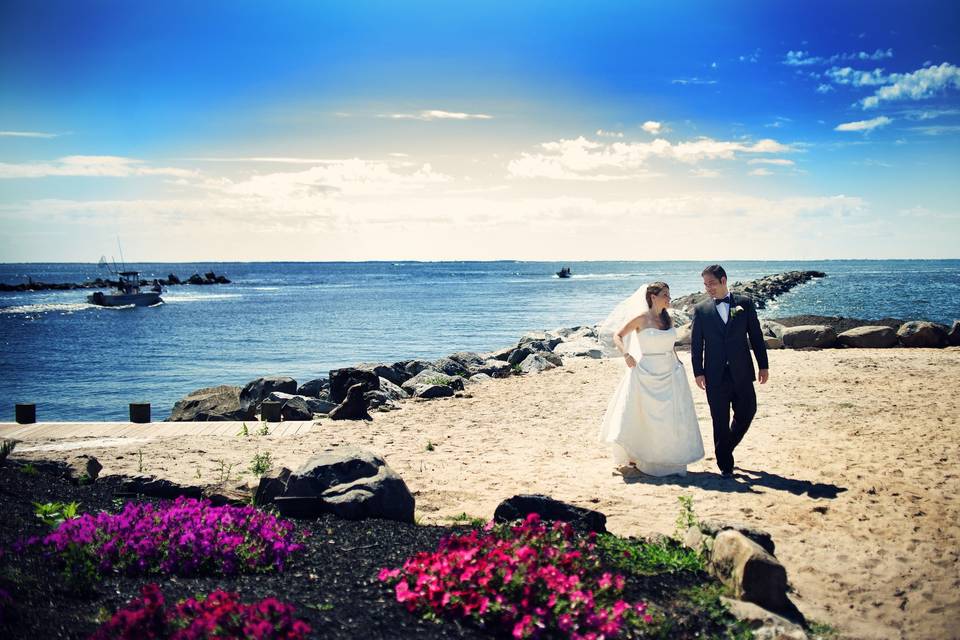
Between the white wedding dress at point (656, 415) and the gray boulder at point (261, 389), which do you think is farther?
the gray boulder at point (261, 389)

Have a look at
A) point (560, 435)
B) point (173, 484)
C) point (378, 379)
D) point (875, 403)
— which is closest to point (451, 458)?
point (560, 435)

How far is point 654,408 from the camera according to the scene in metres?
8.99

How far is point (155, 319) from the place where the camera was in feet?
169

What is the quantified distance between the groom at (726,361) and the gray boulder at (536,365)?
458 inches

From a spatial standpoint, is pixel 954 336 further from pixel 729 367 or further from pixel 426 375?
pixel 729 367

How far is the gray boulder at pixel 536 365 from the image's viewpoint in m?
20.7

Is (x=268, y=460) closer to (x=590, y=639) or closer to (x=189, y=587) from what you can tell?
(x=189, y=587)

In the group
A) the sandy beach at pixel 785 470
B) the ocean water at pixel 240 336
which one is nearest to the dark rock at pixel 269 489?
the sandy beach at pixel 785 470

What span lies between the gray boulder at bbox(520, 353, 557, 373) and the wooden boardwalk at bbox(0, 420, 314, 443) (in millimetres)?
9093

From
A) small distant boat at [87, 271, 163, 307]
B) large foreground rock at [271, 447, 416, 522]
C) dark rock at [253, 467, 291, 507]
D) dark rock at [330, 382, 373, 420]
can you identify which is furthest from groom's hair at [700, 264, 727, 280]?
small distant boat at [87, 271, 163, 307]

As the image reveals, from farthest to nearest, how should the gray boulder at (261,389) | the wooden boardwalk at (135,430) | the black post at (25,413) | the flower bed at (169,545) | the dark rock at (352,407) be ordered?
the gray boulder at (261,389) < the dark rock at (352,407) < the black post at (25,413) < the wooden boardwalk at (135,430) < the flower bed at (169,545)

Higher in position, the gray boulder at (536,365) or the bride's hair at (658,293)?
the bride's hair at (658,293)

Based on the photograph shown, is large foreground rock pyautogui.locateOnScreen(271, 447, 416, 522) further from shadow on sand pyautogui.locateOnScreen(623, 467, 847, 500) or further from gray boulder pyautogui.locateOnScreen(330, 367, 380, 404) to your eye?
gray boulder pyautogui.locateOnScreen(330, 367, 380, 404)

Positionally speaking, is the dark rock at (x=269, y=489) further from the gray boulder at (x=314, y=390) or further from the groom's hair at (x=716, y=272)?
the gray boulder at (x=314, y=390)
